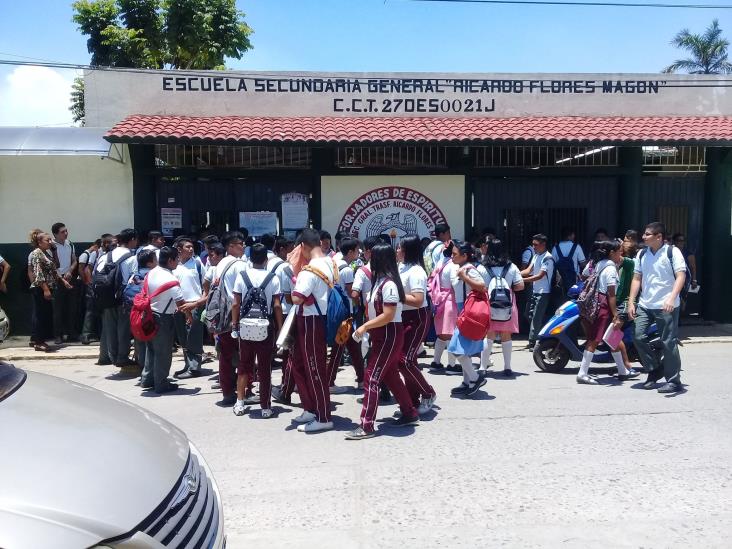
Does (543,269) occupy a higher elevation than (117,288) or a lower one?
higher

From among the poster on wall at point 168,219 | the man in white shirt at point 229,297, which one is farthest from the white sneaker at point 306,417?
the poster on wall at point 168,219

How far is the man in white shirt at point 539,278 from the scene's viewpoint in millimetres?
9133

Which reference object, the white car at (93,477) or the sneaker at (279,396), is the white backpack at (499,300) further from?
the white car at (93,477)

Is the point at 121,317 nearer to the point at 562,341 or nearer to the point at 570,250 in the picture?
the point at 562,341

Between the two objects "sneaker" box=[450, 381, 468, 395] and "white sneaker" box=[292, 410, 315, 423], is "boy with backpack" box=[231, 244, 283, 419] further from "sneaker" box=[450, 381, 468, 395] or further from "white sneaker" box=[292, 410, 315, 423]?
"sneaker" box=[450, 381, 468, 395]

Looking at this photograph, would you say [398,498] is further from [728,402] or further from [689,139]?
[689,139]

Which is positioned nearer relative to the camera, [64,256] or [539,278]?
[539,278]

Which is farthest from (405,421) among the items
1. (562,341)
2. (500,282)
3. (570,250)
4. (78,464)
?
(570,250)

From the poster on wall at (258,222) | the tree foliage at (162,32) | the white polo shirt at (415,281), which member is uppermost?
the tree foliage at (162,32)

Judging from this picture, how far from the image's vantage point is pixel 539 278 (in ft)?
29.9

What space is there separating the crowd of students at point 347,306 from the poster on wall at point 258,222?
239cm

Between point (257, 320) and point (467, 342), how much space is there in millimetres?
2174

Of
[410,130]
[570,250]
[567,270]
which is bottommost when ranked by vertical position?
[567,270]

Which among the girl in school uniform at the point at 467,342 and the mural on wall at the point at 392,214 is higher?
the mural on wall at the point at 392,214
